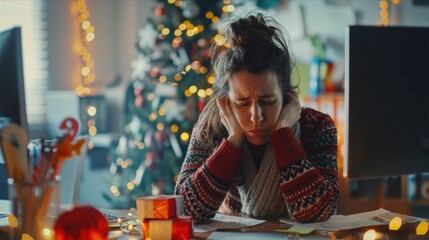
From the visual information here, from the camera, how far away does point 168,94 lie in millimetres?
3643

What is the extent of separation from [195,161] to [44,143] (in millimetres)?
686

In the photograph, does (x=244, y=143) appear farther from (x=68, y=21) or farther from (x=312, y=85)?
(x=68, y=21)

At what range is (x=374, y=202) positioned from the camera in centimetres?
265

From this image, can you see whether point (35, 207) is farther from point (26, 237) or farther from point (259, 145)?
point (259, 145)

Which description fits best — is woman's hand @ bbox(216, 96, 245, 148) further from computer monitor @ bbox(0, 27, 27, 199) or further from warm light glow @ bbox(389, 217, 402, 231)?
computer monitor @ bbox(0, 27, 27, 199)

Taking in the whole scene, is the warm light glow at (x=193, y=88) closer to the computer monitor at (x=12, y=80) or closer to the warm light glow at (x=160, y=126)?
the warm light glow at (x=160, y=126)

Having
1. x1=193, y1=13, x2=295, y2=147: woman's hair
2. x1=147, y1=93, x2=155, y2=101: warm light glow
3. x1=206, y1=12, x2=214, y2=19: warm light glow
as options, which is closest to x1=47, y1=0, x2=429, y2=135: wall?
x1=147, y1=93, x2=155, y2=101: warm light glow

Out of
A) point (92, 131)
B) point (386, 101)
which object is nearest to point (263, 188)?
point (386, 101)

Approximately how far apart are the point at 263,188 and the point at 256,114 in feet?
0.65

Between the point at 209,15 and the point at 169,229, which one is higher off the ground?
the point at 209,15

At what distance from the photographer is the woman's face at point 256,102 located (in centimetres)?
168

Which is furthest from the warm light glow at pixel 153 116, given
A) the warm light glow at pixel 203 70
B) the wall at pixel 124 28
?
the wall at pixel 124 28

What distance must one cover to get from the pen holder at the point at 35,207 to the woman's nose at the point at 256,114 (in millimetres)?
670

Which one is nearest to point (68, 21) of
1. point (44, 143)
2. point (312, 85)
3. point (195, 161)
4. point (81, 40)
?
point (81, 40)
